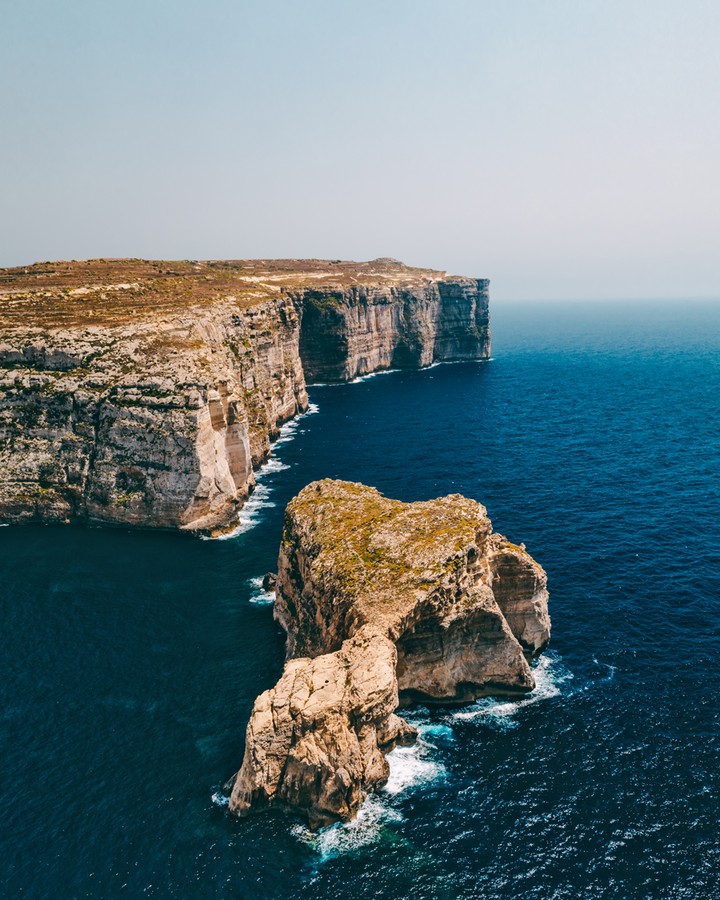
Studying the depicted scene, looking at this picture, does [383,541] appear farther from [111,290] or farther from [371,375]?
[371,375]

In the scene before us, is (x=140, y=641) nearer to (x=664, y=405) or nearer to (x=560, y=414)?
(x=560, y=414)

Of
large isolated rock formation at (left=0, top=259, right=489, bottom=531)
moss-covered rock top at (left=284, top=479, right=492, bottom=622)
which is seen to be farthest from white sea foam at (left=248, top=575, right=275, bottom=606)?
large isolated rock formation at (left=0, top=259, right=489, bottom=531)

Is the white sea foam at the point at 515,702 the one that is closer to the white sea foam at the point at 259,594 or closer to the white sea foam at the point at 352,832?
the white sea foam at the point at 352,832

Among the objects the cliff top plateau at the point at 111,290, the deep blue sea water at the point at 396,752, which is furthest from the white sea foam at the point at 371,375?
the deep blue sea water at the point at 396,752

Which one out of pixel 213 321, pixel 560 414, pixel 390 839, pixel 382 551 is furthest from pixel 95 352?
pixel 560 414

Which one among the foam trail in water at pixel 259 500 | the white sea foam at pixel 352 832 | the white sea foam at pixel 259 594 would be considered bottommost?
the white sea foam at pixel 352 832

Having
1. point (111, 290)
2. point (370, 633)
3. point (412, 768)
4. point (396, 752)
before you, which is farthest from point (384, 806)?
point (111, 290)

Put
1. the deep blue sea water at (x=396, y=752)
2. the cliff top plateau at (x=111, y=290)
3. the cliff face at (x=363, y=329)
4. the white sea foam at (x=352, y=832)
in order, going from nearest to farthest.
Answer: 1. the deep blue sea water at (x=396, y=752)
2. the white sea foam at (x=352, y=832)
3. the cliff top plateau at (x=111, y=290)
4. the cliff face at (x=363, y=329)
